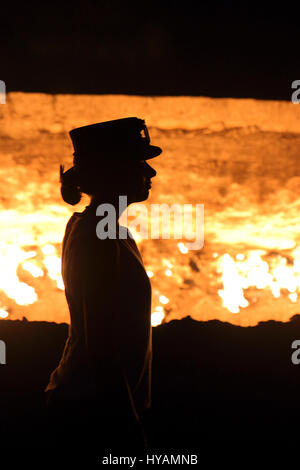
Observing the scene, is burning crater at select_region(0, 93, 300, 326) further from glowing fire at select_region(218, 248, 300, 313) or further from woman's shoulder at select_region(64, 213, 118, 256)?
woman's shoulder at select_region(64, 213, 118, 256)

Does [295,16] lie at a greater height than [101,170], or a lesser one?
greater

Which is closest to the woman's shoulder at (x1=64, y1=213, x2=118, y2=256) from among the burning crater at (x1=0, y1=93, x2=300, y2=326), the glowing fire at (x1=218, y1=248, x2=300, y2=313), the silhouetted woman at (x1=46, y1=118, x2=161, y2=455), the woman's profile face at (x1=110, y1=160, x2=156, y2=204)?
the silhouetted woman at (x1=46, y1=118, x2=161, y2=455)

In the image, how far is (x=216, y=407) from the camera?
1.59m

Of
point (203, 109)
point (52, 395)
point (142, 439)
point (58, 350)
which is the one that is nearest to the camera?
point (142, 439)

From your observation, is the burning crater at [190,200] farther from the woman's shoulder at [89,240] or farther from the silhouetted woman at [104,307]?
the woman's shoulder at [89,240]

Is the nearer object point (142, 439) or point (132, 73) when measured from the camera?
point (142, 439)

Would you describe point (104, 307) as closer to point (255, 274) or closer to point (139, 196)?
point (139, 196)

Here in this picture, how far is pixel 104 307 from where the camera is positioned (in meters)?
0.92

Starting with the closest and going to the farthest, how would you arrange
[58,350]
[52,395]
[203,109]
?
[52,395] → [203,109] → [58,350]

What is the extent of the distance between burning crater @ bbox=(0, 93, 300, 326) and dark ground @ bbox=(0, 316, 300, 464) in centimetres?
7

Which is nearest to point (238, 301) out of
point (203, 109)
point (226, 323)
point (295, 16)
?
point (226, 323)

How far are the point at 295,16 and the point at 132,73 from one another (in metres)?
0.63

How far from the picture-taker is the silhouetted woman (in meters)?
0.92

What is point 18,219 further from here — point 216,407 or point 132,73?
point 216,407
